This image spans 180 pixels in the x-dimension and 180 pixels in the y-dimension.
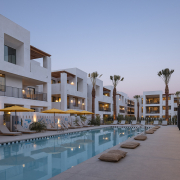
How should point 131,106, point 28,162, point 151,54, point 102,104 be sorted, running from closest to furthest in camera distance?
point 28,162
point 151,54
point 102,104
point 131,106

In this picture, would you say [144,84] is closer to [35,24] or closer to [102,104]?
[102,104]

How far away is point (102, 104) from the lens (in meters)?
42.1

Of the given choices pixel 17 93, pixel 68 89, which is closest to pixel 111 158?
pixel 17 93

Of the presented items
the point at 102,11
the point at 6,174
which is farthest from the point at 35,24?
the point at 6,174

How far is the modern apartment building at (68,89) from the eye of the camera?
25.9 m

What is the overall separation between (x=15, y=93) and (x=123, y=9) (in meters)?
13.4

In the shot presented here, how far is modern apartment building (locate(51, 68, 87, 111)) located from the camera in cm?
2592

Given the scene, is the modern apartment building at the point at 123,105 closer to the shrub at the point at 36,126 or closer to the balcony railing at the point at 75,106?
the balcony railing at the point at 75,106

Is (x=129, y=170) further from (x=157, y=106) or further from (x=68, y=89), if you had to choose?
(x=157, y=106)

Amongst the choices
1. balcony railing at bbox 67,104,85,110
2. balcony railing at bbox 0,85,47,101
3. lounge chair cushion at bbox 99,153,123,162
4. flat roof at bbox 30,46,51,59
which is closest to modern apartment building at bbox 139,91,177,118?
balcony railing at bbox 67,104,85,110

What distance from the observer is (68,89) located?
26719mm

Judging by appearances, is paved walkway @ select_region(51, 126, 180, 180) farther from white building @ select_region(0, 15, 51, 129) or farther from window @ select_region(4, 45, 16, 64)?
window @ select_region(4, 45, 16, 64)

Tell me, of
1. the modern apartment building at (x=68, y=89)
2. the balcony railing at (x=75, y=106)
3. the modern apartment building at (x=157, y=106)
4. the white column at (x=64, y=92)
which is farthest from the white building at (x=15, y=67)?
the modern apartment building at (x=157, y=106)

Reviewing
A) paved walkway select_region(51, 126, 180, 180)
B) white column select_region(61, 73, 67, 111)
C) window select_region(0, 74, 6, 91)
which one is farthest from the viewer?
white column select_region(61, 73, 67, 111)
